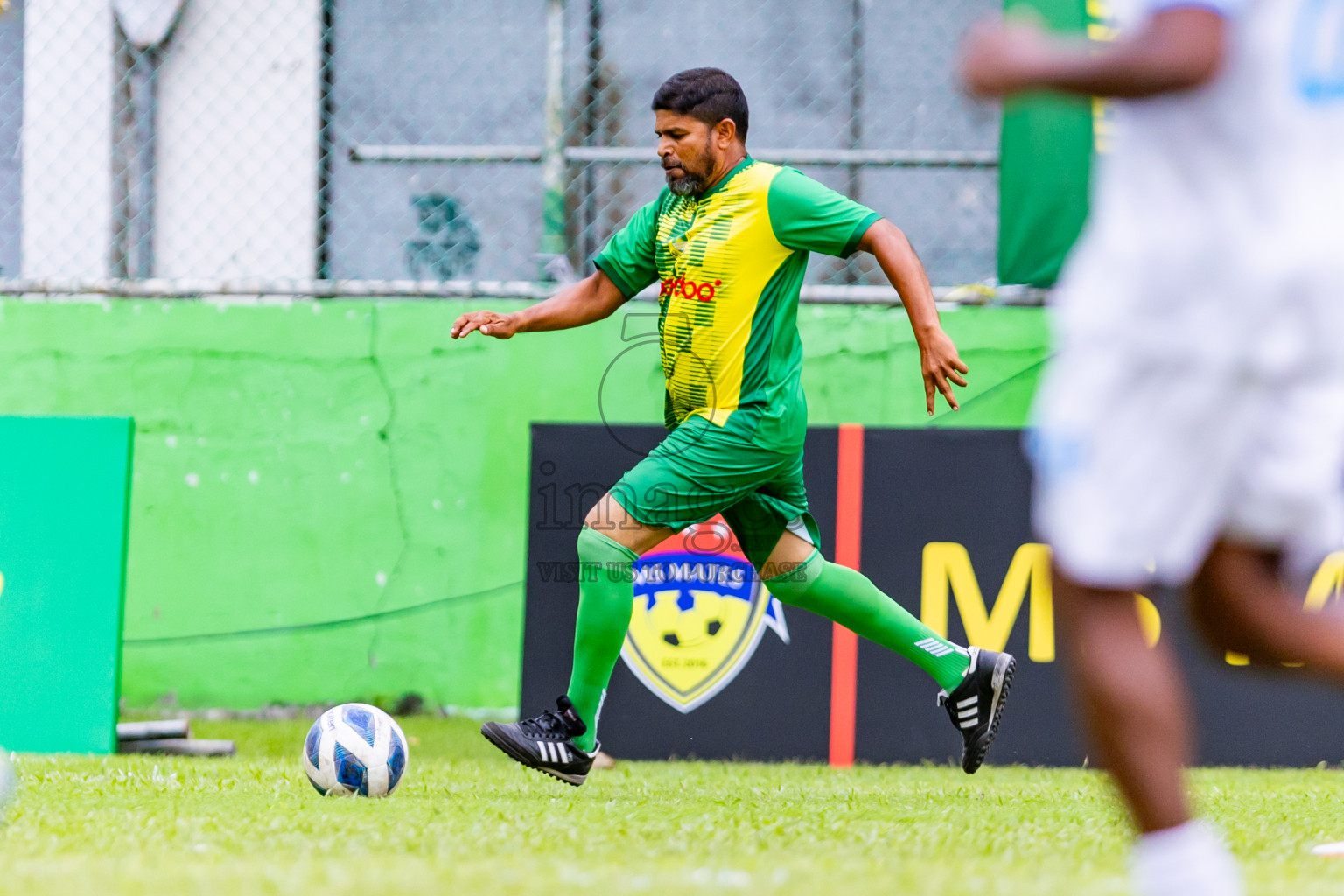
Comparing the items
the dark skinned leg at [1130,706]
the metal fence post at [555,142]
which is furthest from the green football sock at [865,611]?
the metal fence post at [555,142]

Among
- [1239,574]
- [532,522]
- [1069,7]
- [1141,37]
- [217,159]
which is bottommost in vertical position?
[532,522]

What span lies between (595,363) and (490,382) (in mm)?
488

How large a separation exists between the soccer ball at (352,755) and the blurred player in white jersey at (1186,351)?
222 cm

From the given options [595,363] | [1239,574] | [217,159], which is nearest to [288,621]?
[595,363]

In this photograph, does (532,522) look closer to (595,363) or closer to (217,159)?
(595,363)

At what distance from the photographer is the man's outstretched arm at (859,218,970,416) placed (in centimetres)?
352

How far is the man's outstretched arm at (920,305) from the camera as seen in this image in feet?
11.5

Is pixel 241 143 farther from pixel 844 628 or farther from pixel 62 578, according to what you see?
pixel 844 628

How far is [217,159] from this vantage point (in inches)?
267

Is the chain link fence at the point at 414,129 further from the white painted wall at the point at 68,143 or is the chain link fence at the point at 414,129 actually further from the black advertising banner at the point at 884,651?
the black advertising banner at the point at 884,651

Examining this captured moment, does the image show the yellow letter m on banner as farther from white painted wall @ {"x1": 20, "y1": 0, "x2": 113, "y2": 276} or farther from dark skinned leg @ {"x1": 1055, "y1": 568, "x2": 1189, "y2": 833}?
white painted wall @ {"x1": 20, "y1": 0, "x2": 113, "y2": 276}

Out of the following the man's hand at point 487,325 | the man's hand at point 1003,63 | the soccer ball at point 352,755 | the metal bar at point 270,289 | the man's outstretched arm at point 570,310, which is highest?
the man's hand at point 1003,63

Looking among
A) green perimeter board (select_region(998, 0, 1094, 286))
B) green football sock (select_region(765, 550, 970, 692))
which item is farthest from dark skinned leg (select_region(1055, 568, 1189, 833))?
green perimeter board (select_region(998, 0, 1094, 286))

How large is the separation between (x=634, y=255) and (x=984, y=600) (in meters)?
1.98
